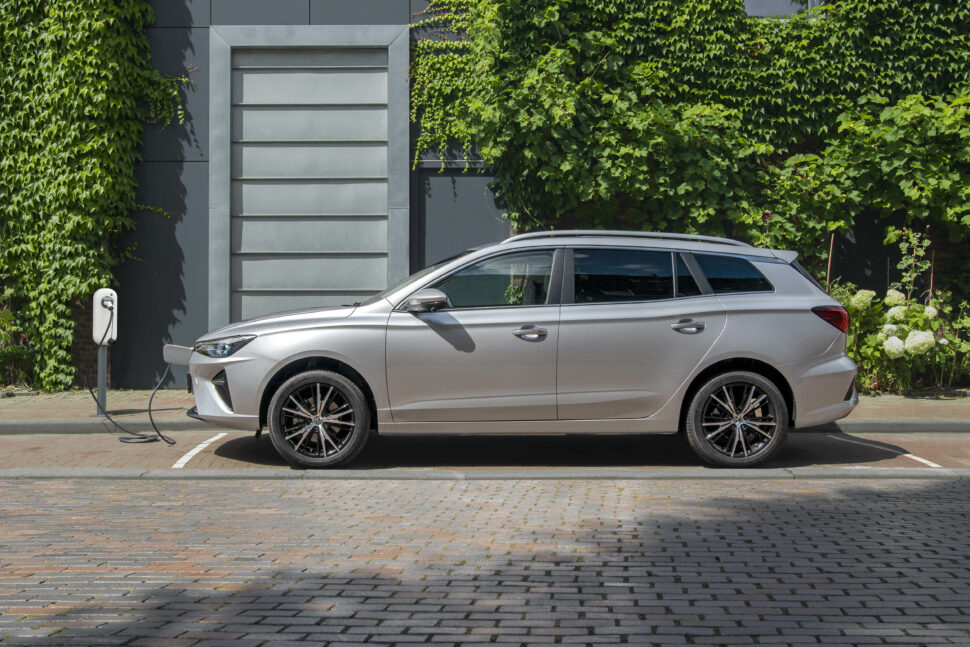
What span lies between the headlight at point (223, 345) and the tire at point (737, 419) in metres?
3.65

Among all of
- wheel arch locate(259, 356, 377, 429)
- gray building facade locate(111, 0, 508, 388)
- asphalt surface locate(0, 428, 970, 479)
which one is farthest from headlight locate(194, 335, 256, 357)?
gray building facade locate(111, 0, 508, 388)

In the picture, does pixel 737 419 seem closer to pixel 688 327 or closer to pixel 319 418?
pixel 688 327

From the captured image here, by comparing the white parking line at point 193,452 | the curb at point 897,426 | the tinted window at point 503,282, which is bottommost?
the white parking line at point 193,452

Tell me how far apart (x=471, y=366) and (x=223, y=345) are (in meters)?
2.04

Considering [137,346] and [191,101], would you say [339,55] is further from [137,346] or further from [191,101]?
[137,346]

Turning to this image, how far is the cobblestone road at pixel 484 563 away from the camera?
405 cm

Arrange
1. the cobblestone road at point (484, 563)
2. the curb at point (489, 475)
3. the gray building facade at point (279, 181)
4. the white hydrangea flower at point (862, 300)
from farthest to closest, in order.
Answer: the gray building facade at point (279, 181)
the white hydrangea flower at point (862, 300)
the curb at point (489, 475)
the cobblestone road at point (484, 563)

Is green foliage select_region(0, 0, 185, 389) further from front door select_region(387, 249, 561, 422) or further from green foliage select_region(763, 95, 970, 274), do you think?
green foliage select_region(763, 95, 970, 274)

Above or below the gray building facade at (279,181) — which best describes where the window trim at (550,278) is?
below

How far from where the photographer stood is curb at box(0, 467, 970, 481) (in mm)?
7516

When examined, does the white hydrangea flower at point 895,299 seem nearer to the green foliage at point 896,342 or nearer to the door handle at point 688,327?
the green foliage at point 896,342

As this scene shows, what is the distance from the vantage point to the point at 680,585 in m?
4.68

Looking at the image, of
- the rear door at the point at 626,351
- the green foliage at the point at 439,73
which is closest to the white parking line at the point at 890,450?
the rear door at the point at 626,351

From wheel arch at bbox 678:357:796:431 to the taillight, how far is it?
61 cm
